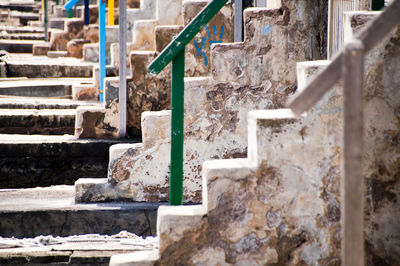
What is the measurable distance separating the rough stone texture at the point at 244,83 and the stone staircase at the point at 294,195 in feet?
5.33

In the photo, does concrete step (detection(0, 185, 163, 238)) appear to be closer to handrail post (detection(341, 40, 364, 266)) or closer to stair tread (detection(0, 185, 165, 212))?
stair tread (detection(0, 185, 165, 212))

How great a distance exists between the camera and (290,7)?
518cm

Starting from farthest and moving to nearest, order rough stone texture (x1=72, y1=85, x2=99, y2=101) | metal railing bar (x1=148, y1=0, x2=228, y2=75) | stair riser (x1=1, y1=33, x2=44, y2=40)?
stair riser (x1=1, y1=33, x2=44, y2=40), rough stone texture (x1=72, y1=85, x2=99, y2=101), metal railing bar (x1=148, y1=0, x2=228, y2=75)

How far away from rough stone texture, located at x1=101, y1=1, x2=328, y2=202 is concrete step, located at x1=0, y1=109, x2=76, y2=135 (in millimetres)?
2648

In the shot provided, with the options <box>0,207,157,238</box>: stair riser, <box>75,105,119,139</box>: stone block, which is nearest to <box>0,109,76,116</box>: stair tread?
<box>75,105,119,139</box>: stone block

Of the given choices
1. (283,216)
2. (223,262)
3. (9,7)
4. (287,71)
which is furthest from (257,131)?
(9,7)

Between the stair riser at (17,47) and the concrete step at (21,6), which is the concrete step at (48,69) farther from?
the concrete step at (21,6)

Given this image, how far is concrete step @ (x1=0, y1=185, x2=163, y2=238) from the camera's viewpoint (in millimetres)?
5137

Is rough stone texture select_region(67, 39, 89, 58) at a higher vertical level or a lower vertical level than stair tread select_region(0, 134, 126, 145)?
higher

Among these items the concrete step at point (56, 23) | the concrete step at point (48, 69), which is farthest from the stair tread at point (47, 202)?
the concrete step at point (56, 23)

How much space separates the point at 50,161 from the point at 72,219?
5.45 feet

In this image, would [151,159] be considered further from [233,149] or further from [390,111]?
[390,111]

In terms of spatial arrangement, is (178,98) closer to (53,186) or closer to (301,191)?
(301,191)

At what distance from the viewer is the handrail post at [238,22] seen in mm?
6098
